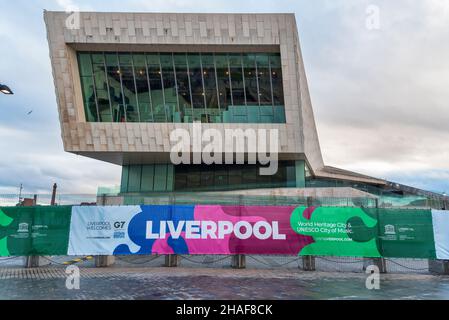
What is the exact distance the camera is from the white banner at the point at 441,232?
11656mm

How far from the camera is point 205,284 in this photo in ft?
29.2

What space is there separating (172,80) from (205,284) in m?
23.8

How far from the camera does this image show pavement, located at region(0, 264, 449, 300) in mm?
7574

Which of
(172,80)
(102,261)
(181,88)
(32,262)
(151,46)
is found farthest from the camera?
(181,88)

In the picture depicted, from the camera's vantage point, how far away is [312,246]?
1182 cm

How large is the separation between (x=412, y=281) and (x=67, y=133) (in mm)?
28947

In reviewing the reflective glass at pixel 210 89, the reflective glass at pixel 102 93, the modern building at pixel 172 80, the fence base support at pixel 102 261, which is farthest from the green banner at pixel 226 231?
the reflective glass at pixel 102 93

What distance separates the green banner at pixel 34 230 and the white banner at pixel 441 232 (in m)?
14.6

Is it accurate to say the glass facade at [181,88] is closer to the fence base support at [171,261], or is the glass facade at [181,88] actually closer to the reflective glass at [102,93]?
the reflective glass at [102,93]

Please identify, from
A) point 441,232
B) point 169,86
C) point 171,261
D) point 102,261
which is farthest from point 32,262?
point 169,86

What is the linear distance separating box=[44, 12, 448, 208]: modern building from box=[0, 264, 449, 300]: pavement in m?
17.8

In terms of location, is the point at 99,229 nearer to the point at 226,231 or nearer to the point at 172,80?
the point at 226,231

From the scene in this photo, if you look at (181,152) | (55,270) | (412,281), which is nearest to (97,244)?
(55,270)

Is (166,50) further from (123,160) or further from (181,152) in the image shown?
(123,160)
